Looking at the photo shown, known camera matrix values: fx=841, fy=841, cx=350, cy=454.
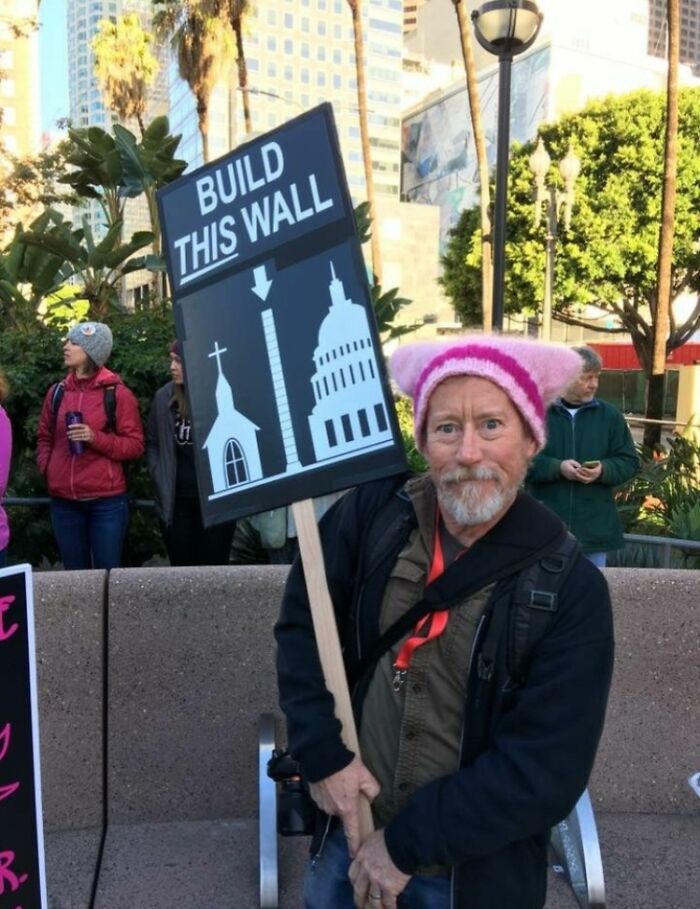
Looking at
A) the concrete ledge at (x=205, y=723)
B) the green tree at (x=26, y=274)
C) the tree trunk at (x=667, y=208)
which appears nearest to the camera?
the concrete ledge at (x=205, y=723)

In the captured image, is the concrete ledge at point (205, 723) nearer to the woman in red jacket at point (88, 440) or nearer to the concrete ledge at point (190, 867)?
the concrete ledge at point (190, 867)

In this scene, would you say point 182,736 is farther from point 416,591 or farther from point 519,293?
point 519,293

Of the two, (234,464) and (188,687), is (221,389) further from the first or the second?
(188,687)

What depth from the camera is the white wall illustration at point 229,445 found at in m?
1.95

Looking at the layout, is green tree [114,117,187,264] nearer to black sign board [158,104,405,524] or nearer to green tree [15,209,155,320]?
green tree [15,209,155,320]

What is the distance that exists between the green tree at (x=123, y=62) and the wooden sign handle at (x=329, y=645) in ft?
104

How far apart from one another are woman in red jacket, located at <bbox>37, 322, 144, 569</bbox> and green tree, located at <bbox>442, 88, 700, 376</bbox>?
2368 cm

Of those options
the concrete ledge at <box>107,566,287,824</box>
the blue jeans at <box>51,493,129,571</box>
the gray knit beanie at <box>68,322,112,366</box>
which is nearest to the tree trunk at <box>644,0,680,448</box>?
the blue jeans at <box>51,493,129,571</box>

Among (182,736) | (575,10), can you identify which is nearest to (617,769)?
(182,736)

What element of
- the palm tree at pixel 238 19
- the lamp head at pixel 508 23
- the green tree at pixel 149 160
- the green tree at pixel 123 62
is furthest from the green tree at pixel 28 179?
the lamp head at pixel 508 23

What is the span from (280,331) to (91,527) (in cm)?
324

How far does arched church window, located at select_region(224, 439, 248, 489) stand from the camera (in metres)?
1.96

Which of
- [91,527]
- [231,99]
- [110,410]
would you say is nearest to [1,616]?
[110,410]

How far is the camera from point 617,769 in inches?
130
